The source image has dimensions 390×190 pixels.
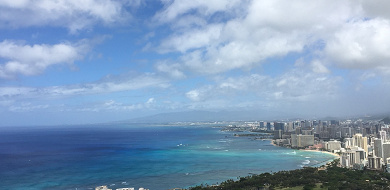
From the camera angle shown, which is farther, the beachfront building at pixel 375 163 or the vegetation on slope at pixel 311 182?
the beachfront building at pixel 375 163

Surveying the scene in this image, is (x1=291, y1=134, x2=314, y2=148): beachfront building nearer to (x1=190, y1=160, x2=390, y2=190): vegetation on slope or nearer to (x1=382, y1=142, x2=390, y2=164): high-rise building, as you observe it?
(x1=382, y1=142, x2=390, y2=164): high-rise building

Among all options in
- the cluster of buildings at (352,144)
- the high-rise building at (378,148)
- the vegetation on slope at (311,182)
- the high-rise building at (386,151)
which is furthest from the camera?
the high-rise building at (378,148)

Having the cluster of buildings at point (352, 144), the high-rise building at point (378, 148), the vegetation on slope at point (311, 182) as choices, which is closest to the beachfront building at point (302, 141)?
the cluster of buildings at point (352, 144)

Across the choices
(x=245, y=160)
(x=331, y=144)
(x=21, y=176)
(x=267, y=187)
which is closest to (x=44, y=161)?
(x=21, y=176)

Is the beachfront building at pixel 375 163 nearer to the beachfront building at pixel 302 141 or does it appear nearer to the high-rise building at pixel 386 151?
the high-rise building at pixel 386 151

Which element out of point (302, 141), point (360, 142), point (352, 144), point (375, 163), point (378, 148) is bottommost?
point (302, 141)

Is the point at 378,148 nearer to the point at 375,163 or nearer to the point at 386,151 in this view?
the point at 386,151

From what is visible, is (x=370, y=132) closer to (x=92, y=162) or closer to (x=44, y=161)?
(x=92, y=162)

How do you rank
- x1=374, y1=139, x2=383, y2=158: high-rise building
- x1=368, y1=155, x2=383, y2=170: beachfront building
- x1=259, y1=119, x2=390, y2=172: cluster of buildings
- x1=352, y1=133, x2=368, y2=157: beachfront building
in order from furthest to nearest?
1. x1=352, y1=133, x2=368, y2=157: beachfront building
2. x1=374, y1=139, x2=383, y2=158: high-rise building
3. x1=259, y1=119, x2=390, y2=172: cluster of buildings
4. x1=368, y1=155, x2=383, y2=170: beachfront building

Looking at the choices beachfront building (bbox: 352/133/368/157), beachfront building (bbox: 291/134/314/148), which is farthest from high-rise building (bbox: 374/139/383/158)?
beachfront building (bbox: 291/134/314/148)

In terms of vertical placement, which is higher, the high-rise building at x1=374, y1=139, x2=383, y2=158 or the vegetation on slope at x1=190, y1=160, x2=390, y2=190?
the high-rise building at x1=374, y1=139, x2=383, y2=158

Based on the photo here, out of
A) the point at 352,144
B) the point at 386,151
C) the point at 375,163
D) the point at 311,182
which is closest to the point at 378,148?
the point at 386,151
